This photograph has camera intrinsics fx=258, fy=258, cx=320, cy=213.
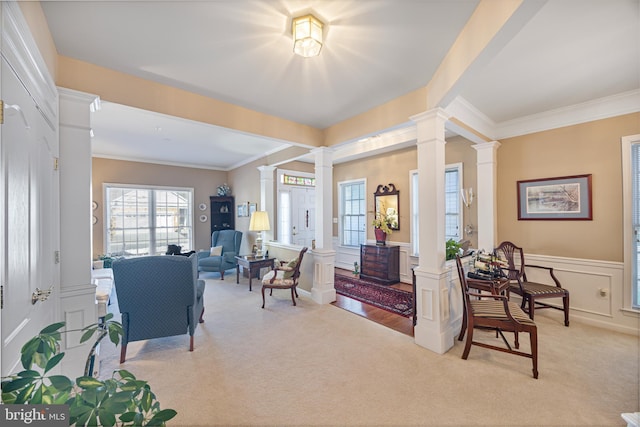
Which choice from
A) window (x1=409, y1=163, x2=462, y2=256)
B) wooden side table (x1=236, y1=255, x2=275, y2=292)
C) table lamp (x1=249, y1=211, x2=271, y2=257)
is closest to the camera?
window (x1=409, y1=163, x2=462, y2=256)

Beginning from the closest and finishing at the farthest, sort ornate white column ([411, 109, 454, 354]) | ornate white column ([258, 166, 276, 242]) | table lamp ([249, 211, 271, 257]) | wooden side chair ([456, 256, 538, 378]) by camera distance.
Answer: wooden side chair ([456, 256, 538, 378]), ornate white column ([411, 109, 454, 354]), table lamp ([249, 211, 271, 257]), ornate white column ([258, 166, 276, 242])

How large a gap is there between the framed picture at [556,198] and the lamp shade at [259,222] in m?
4.34

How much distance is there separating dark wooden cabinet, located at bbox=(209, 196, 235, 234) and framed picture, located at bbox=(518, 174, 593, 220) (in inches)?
255

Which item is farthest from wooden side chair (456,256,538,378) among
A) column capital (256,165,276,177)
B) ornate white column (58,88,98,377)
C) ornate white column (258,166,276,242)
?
column capital (256,165,276,177)

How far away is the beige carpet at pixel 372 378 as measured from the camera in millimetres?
1805

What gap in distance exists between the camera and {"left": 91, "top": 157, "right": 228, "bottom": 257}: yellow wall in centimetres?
587

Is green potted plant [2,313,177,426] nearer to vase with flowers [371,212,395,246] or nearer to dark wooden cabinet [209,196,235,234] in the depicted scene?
vase with flowers [371,212,395,246]

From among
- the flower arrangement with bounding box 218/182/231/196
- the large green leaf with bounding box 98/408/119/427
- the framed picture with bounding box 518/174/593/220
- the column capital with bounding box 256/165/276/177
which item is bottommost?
the large green leaf with bounding box 98/408/119/427

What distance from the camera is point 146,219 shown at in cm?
655

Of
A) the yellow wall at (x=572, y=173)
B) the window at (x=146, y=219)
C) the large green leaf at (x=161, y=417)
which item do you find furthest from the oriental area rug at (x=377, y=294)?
the window at (x=146, y=219)

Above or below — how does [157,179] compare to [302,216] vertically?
above

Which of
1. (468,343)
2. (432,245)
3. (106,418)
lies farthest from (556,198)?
(106,418)
